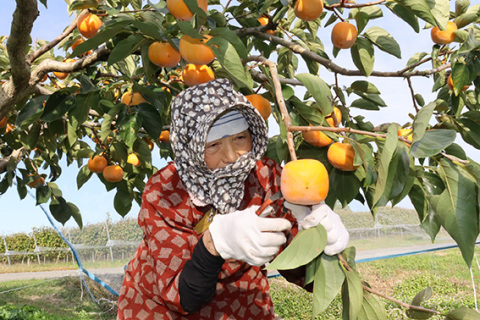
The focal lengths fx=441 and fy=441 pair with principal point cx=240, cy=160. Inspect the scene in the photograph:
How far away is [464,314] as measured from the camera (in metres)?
0.99

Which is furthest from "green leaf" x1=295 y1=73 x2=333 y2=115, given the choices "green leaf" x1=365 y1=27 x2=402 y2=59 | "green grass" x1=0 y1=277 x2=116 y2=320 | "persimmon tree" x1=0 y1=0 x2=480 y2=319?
"green grass" x1=0 y1=277 x2=116 y2=320

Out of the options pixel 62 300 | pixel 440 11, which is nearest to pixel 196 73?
pixel 440 11

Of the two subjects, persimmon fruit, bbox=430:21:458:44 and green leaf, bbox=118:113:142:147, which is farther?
persimmon fruit, bbox=430:21:458:44

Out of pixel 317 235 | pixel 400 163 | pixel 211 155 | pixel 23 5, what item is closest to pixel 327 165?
pixel 211 155

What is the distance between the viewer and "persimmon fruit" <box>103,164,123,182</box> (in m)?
2.70

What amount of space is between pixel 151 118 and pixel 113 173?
924 mm

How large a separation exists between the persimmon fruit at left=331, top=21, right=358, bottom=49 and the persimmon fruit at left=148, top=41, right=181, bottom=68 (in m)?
0.61

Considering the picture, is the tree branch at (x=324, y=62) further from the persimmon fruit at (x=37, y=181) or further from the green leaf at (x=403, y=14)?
the persimmon fruit at (x=37, y=181)

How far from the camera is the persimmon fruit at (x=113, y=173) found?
270cm

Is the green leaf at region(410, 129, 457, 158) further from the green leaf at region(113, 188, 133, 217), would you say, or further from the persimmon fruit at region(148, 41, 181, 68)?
the green leaf at region(113, 188, 133, 217)

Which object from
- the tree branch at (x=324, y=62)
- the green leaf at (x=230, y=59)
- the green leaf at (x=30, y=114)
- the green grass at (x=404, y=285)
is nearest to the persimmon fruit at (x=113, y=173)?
the green leaf at (x=30, y=114)

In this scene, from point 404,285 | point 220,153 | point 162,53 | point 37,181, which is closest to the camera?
point 220,153

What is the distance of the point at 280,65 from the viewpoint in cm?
241

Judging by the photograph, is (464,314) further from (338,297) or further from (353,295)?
(338,297)
